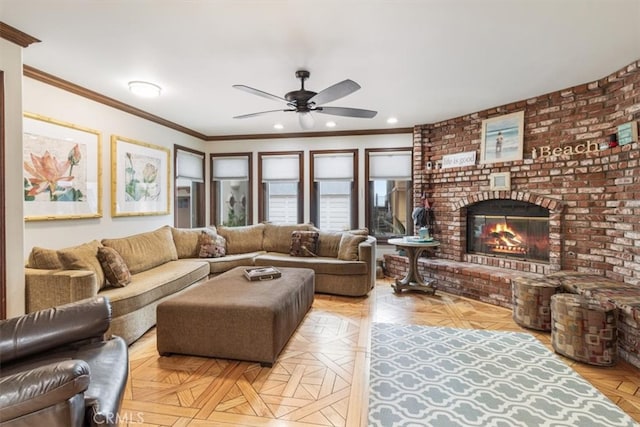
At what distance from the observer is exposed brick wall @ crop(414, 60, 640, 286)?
2.97 m

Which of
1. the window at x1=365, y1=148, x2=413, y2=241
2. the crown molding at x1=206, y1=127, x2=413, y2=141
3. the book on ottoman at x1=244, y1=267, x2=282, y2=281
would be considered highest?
the crown molding at x1=206, y1=127, x2=413, y2=141

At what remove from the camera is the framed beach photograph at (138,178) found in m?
3.92

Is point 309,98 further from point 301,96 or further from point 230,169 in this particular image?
point 230,169

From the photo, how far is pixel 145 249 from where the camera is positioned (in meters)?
3.77

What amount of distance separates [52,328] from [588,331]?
11.6ft

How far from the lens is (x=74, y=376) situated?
1.10 meters

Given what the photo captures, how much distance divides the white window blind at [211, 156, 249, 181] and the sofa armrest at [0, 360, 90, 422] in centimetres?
499

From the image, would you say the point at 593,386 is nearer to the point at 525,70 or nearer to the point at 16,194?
the point at 525,70

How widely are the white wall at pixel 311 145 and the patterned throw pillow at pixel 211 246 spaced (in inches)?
48.8

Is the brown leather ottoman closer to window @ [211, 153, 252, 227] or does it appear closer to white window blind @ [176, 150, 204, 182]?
white window blind @ [176, 150, 204, 182]

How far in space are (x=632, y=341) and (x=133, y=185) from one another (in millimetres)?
5337

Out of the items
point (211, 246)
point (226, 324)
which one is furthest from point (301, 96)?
point (211, 246)

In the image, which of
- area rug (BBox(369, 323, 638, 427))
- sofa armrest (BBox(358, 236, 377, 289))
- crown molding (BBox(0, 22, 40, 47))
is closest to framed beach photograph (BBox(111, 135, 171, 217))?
crown molding (BBox(0, 22, 40, 47))

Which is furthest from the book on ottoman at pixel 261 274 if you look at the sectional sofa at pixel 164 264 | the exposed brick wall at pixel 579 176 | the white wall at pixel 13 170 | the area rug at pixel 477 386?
the exposed brick wall at pixel 579 176
